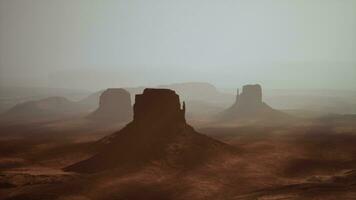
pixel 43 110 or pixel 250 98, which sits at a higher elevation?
pixel 250 98

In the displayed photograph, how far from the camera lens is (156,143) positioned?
60500 mm

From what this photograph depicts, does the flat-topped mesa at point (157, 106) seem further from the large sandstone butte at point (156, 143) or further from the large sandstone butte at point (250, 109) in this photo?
the large sandstone butte at point (250, 109)

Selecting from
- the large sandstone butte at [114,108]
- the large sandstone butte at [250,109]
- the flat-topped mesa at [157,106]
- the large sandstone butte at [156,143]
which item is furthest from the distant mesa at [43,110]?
the flat-topped mesa at [157,106]

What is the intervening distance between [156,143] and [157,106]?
5.66 meters

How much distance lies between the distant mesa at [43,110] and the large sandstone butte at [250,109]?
58594mm

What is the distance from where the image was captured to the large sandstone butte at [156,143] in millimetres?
58312

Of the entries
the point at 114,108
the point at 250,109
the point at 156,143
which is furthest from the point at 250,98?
the point at 156,143

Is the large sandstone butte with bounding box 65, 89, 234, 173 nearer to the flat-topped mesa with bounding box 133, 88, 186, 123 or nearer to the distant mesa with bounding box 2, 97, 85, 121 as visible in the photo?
the flat-topped mesa with bounding box 133, 88, 186, 123

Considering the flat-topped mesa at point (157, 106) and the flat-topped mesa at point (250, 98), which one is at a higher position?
the flat-topped mesa at point (157, 106)

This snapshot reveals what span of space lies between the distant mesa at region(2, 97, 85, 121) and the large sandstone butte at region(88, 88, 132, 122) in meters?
22.5

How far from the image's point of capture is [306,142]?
3044 inches

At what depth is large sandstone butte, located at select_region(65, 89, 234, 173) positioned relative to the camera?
58.3m

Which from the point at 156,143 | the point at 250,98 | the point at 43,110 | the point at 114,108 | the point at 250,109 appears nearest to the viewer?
the point at 156,143

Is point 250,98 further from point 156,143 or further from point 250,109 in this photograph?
point 156,143
